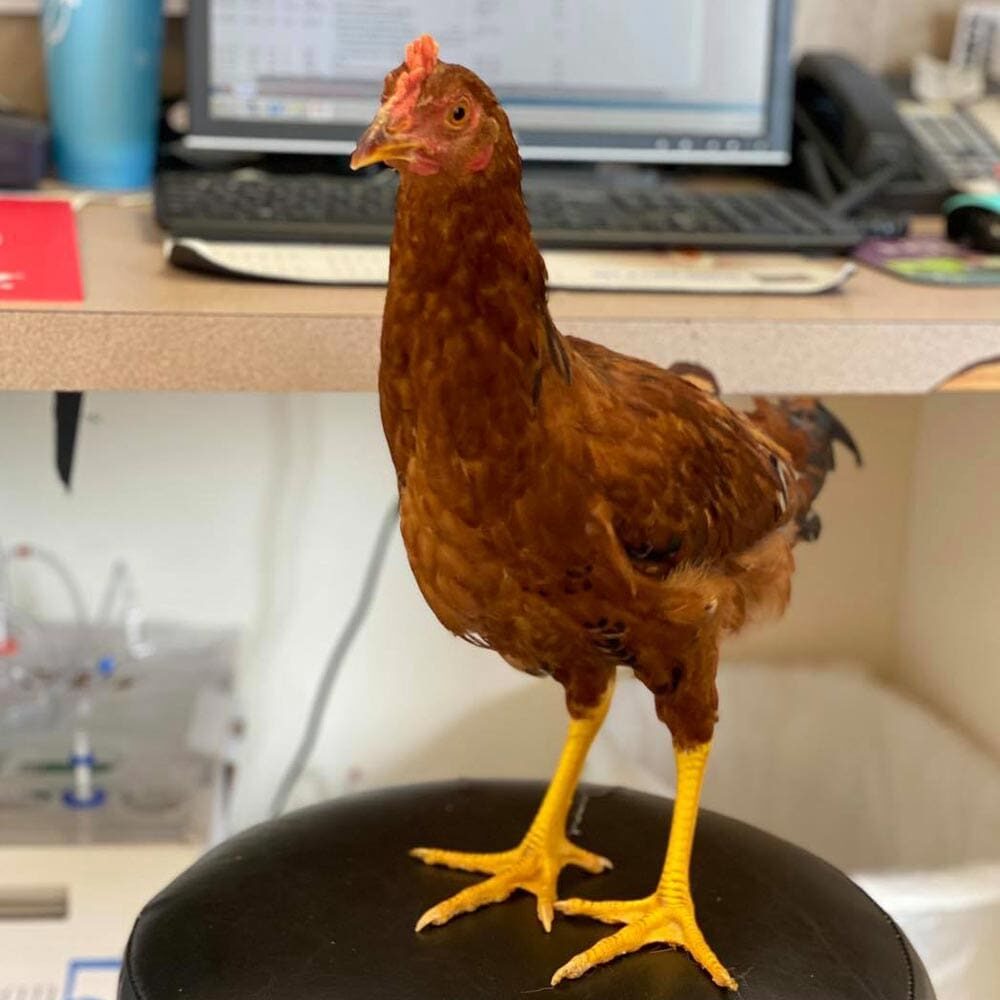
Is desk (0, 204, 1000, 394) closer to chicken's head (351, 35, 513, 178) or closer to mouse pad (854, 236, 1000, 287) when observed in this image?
mouse pad (854, 236, 1000, 287)

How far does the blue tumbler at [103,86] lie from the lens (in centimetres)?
114

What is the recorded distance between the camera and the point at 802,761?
1522 mm

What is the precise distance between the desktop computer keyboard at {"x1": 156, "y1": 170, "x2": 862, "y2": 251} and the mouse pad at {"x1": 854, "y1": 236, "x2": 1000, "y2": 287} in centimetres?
3

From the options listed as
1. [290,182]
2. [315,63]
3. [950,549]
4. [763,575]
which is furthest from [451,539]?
[950,549]

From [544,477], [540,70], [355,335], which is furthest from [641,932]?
[540,70]

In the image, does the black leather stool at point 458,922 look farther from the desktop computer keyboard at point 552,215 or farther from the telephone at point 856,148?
the telephone at point 856,148

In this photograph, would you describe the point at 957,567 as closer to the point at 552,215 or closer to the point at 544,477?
the point at 552,215

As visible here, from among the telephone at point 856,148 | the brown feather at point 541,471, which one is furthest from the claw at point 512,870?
the telephone at point 856,148

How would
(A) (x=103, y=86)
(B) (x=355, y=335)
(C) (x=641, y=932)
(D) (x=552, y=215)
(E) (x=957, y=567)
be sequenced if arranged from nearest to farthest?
(C) (x=641, y=932)
(B) (x=355, y=335)
(D) (x=552, y=215)
(A) (x=103, y=86)
(E) (x=957, y=567)

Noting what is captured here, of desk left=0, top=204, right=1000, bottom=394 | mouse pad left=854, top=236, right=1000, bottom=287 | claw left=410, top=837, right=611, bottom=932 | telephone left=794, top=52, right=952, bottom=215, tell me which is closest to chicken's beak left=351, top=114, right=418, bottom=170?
desk left=0, top=204, right=1000, bottom=394

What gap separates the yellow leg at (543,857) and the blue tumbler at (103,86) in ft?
2.18

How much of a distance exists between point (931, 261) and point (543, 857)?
536mm

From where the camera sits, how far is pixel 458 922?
2.45ft

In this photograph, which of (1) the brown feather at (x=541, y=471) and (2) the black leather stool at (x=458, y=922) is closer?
(1) the brown feather at (x=541, y=471)
